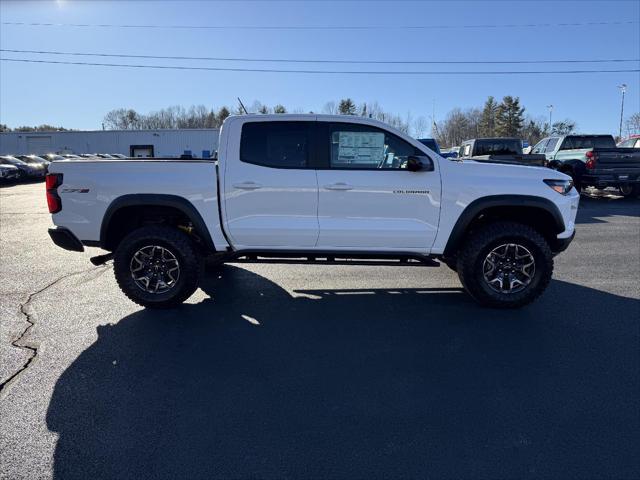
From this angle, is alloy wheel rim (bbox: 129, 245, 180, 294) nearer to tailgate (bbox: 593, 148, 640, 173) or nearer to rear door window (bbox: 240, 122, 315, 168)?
rear door window (bbox: 240, 122, 315, 168)

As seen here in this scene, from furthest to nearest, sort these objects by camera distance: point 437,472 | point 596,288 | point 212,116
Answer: point 212,116, point 596,288, point 437,472

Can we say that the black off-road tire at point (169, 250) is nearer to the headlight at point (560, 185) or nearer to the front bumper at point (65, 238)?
the front bumper at point (65, 238)

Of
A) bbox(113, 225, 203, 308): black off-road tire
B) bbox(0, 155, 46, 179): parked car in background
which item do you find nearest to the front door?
bbox(113, 225, 203, 308): black off-road tire

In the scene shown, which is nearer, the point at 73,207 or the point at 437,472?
the point at 437,472

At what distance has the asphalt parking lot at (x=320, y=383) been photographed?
2.47m

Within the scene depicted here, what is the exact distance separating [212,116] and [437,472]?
304 ft

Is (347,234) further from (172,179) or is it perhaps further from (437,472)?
(437,472)

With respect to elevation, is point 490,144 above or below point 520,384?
above

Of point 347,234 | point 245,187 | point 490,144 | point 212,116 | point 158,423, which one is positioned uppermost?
point 212,116

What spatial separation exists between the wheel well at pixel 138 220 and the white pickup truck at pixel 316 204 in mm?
28

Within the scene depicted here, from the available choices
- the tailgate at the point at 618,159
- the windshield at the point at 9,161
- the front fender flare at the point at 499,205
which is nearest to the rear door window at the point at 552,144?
the tailgate at the point at 618,159

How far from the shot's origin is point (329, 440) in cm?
262

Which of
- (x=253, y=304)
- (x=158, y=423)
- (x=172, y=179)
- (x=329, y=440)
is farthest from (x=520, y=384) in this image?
(x=172, y=179)

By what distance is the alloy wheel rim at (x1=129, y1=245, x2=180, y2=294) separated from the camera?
15.7 feet
